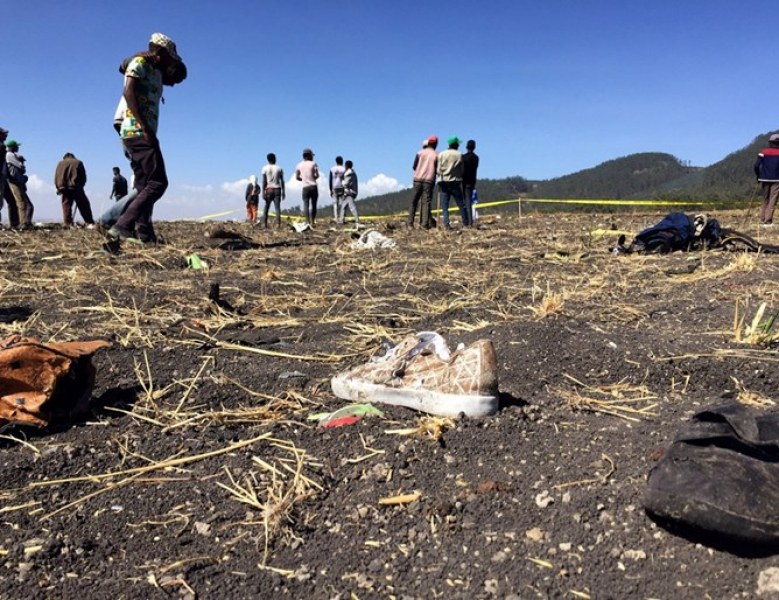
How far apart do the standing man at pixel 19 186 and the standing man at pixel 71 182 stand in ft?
Result: 1.81

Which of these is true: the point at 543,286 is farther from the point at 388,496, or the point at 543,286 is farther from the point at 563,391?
→ the point at 388,496

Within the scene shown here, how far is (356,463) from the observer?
170 cm

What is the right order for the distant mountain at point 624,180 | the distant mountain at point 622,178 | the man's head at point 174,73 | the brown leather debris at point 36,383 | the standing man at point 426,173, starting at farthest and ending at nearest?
1. the distant mountain at point 622,178
2. the distant mountain at point 624,180
3. the standing man at point 426,173
4. the man's head at point 174,73
5. the brown leather debris at point 36,383

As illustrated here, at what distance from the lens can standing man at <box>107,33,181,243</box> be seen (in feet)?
17.0

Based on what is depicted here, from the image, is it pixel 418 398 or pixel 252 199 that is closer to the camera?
pixel 418 398

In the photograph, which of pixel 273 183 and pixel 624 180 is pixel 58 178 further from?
pixel 624 180

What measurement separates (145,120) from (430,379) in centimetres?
456

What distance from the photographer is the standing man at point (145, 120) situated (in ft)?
17.0

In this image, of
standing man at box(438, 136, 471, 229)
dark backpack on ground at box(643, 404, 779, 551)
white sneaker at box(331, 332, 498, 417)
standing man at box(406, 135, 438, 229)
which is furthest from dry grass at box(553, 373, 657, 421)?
standing man at box(406, 135, 438, 229)

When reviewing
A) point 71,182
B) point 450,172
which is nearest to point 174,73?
point 450,172

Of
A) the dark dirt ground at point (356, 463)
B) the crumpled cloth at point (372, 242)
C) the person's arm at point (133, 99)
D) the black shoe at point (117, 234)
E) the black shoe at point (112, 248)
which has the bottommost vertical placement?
the dark dirt ground at point (356, 463)

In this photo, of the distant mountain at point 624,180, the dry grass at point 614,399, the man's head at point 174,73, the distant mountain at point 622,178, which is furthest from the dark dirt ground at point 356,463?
the distant mountain at point 622,178

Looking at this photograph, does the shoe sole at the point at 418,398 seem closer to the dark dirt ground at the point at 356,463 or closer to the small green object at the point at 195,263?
the dark dirt ground at the point at 356,463

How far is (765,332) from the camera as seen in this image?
254 cm
